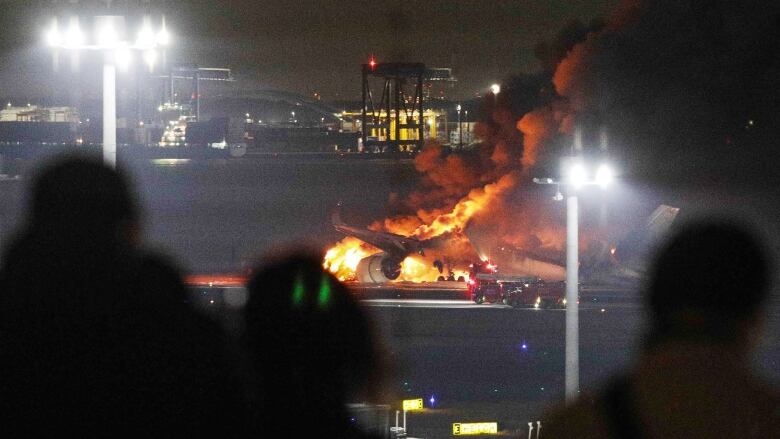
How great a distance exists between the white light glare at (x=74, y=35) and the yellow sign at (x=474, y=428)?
223 inches

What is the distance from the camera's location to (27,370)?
2.63m

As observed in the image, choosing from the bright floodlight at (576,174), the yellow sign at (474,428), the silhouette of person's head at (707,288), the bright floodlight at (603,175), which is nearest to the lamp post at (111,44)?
the yellow sign at (474,428)

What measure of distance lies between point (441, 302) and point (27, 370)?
25.1m

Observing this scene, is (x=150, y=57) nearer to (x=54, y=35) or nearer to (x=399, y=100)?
(x=54, y=35)

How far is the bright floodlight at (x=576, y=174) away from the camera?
45.6ft

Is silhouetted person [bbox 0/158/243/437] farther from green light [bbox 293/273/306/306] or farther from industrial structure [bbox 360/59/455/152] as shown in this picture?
industrial structure [bbox 360/59/455/152]

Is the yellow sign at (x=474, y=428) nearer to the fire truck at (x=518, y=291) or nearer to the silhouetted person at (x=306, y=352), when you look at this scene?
the silhouetted person at (x=306, y=352)

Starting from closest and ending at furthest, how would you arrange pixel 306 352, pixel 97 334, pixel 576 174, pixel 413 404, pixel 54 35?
pixel 306 352, pixel 97 334, pixel 54 35, pixel 413 404, pixel 576 174

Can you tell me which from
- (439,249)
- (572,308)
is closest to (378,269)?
(439,249)

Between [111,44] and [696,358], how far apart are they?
332 inches

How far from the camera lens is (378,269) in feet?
114

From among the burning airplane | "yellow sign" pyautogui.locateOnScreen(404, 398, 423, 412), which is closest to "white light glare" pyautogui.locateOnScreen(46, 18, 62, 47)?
"yellow sign" pyautogui.locateOnScreen(404, 398, 423, 412)

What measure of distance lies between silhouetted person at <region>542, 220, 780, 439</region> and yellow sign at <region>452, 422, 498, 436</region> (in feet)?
32.1

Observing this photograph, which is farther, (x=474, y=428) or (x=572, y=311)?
(x=572, y=311)
